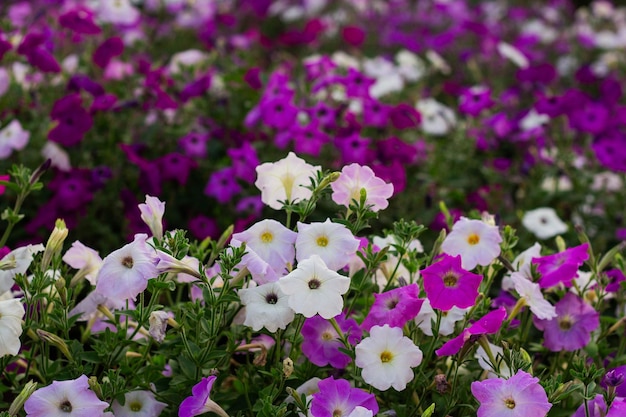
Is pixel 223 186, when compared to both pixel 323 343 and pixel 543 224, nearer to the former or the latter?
pixel 543 224

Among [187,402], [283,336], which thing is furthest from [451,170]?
[187,402]

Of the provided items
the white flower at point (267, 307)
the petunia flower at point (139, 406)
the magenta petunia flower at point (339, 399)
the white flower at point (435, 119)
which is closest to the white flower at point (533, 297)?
the magenta petunia flower at point (339, 399)

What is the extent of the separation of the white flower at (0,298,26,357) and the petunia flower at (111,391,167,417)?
0.28 metres

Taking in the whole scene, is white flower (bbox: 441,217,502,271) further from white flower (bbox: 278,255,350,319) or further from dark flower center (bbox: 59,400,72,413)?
dark flower center (bbox: 59,400,72,413)

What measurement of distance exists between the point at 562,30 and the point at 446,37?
175 centimetres

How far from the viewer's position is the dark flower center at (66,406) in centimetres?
166

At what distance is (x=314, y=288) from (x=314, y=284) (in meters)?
0.01

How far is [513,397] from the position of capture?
1663mm

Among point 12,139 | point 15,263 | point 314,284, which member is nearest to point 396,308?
point 314,284

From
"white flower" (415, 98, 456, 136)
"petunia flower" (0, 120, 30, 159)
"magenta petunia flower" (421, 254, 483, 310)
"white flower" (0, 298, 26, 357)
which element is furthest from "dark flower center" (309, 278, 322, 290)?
"white flower" (415, 98, 456, 136)

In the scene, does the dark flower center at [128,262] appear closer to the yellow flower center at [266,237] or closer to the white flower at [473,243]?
the yellow flower center at [266,237]

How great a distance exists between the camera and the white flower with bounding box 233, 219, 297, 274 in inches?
72.2

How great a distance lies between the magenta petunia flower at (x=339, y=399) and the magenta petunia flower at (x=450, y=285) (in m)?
0.25

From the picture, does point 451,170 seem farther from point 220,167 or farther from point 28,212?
point 28,212
